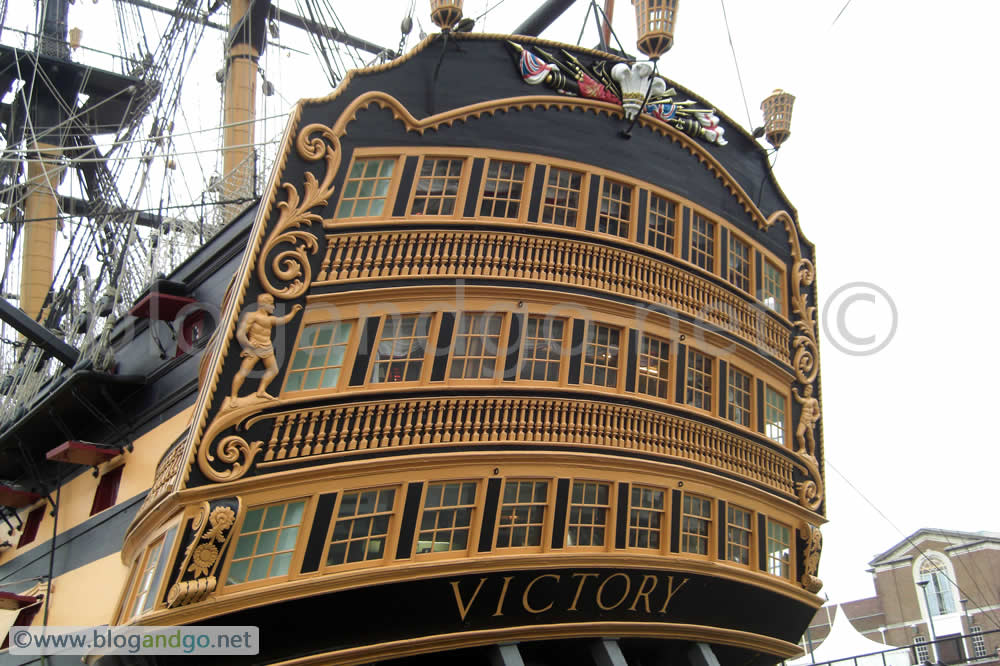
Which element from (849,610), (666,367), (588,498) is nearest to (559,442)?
(588,498)

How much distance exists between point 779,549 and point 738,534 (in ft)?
3.55

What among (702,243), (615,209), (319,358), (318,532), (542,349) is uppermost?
(702,243)

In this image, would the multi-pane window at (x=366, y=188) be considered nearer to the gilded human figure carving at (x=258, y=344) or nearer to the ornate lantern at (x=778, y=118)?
the gilded human figure carving at (x=258, y=344)

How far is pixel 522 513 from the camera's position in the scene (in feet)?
37.6

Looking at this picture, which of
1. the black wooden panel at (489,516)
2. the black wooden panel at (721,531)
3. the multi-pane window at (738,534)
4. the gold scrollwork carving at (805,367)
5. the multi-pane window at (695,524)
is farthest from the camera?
the gold scrollwork carving at (805,367)

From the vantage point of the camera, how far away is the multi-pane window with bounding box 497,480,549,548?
11320 millimetres

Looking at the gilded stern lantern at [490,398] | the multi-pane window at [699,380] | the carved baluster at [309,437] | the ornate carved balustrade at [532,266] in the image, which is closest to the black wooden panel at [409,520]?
the gilded stern lantern at [490,398]

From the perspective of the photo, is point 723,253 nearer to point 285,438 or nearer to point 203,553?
point 285,438

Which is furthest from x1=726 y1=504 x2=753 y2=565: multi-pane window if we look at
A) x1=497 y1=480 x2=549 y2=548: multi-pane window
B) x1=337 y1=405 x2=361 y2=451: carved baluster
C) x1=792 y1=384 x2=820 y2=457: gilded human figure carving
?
x1=337 y1=405 x2=361 y2=451: carved baluster

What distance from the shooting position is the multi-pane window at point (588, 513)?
11766 mm

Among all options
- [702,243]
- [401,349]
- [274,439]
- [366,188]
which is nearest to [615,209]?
[702,243]

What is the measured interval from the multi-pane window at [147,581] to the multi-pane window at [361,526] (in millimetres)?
1698

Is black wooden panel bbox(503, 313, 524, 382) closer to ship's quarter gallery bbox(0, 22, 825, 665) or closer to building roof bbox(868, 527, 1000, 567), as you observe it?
ship's quarter gallery bbox(0, 22, 825, 665)

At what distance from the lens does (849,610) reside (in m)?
40.7
